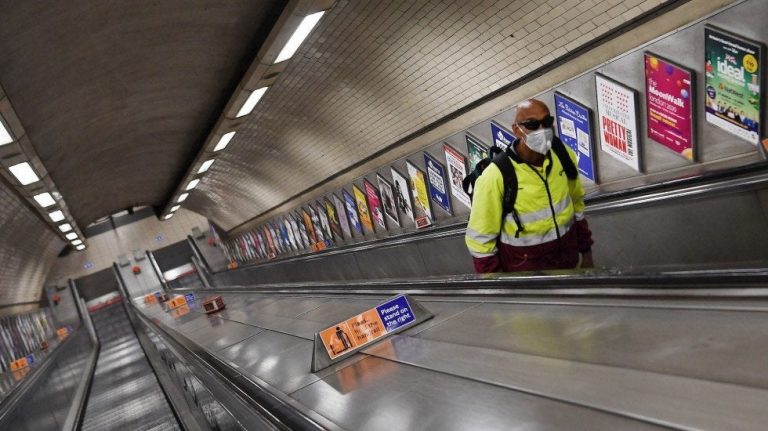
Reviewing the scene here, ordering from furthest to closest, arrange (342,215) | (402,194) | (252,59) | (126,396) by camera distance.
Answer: (342,215) < (402,194) < (126,396) < (252,59)

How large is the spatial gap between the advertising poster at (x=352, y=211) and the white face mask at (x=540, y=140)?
10.5m

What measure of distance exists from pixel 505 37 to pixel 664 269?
4.76 m

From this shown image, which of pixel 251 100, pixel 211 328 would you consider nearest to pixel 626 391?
pixel 211 328

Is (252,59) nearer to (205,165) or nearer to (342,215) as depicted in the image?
(342,215)

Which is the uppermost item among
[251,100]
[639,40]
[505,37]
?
[251,100]

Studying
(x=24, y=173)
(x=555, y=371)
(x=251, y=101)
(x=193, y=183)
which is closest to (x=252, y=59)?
(x=251, y=101)

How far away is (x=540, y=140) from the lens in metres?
3.58

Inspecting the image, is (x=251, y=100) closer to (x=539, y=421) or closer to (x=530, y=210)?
(x=530, y=210)

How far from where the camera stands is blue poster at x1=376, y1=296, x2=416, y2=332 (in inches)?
140

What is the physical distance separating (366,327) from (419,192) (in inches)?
295

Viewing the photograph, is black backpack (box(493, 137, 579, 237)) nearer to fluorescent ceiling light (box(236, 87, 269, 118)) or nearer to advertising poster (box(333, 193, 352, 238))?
fluorescent ceiling light (box(236, 87, 269, 118))

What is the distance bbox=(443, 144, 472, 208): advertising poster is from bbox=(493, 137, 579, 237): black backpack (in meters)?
5.43

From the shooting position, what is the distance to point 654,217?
5305 mm

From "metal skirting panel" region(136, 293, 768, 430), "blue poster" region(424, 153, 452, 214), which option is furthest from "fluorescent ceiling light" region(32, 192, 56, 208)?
"metal skirting panel" region(136, 293, 768, 430)
